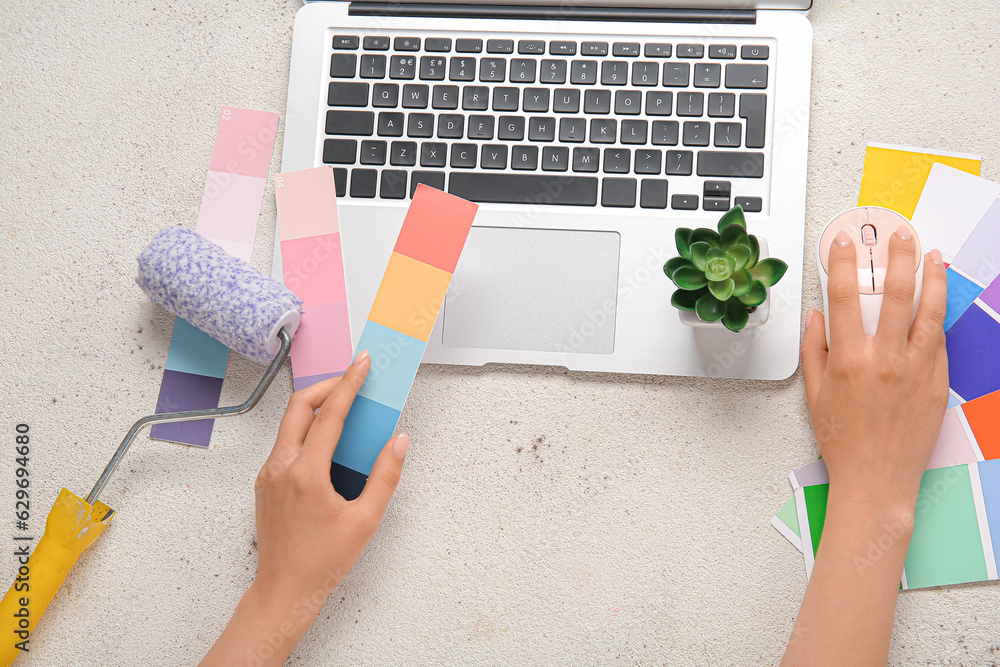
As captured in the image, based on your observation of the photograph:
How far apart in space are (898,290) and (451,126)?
0.43 m

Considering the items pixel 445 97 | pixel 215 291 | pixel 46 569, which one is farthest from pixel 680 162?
pixel 46 569

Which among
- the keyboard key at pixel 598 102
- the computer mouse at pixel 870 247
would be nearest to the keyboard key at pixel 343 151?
the keyboard key at pixel 598 102

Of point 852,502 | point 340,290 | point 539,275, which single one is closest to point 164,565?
point 340,290

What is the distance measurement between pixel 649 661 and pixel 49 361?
67 cm

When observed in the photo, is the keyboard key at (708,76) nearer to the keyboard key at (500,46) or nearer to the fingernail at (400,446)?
the keyboard key at (500,46)

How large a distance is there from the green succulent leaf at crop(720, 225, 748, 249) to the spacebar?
0.13 m

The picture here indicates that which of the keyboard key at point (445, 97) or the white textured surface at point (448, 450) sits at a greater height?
the keyboard key at point (445, 97)

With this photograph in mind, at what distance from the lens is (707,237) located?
1.66 feet

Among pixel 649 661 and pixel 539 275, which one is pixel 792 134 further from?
pixel 649 661

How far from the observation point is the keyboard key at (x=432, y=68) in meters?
0.60

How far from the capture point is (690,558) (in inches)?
22.6

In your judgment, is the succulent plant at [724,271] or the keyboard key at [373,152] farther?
the keyboard key at [373,152]

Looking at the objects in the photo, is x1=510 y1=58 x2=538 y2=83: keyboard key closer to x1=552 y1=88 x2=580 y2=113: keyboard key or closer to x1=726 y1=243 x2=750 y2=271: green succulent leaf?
x1=552 y1=88 x2=580 y2=113: keyboard key

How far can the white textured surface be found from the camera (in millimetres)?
574
